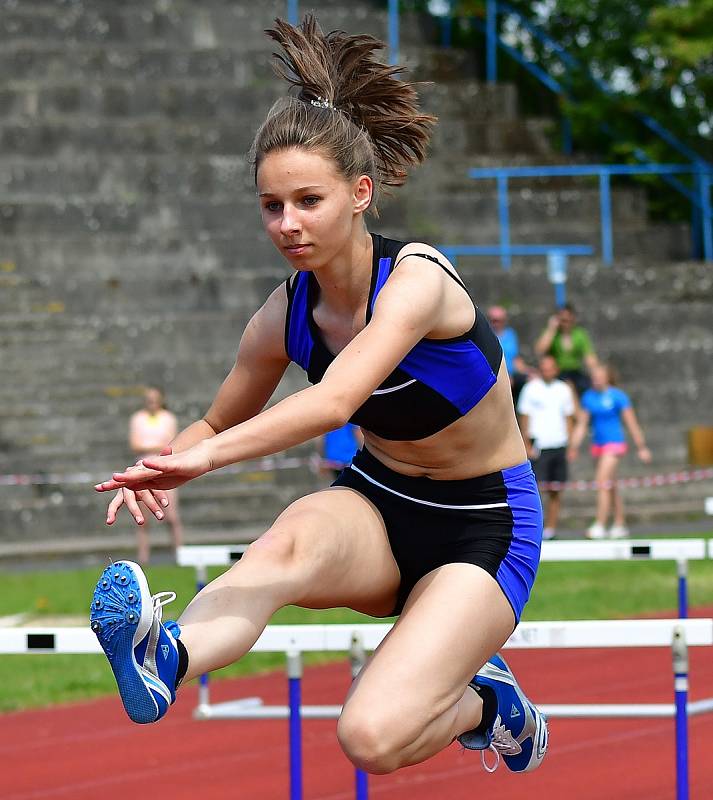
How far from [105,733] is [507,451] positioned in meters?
3.58

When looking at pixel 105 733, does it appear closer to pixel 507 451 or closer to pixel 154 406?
pixel 507 451

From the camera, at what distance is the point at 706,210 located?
20031mm

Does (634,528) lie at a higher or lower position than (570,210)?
lower

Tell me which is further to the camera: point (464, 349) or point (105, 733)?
point (105, 733)

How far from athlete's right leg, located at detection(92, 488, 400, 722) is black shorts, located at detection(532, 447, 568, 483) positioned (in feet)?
32.1

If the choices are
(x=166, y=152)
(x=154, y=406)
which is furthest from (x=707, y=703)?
(x=166, y=152)

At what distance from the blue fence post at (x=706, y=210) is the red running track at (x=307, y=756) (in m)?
12.6

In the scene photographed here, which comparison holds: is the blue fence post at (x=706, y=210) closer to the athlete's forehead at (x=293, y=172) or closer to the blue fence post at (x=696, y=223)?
the blue fence post at (x=696, y=223)

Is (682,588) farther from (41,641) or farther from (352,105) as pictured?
(352,105)

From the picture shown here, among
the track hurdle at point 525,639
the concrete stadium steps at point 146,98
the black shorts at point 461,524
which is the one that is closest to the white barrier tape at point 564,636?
the track hurdle at point 525,639

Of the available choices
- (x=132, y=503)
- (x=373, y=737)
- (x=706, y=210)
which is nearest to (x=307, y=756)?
(x=373, y=737)

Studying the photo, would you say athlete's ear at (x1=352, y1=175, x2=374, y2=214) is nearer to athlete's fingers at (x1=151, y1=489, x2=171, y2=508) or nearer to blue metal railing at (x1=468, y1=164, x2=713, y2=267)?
athlete's fingers at (x1=151, y1=489, x2=171, y2=508)

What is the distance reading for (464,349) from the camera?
4.00 meters

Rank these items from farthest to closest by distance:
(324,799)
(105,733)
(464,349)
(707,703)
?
(105,733)
(707,703)
(324,799)
(464,349)
